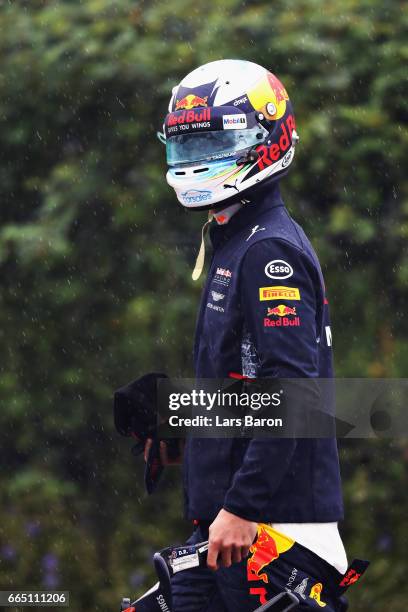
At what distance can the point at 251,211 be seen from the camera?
406cm

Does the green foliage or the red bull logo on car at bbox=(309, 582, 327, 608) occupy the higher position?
the green foliage

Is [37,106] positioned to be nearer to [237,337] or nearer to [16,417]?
[16,417]

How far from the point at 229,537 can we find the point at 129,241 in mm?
3841

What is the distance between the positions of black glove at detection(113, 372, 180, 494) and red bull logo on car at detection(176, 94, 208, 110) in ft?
3.17

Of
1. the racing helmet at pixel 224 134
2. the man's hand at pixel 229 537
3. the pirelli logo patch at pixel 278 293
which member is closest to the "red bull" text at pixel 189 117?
the racing helmet at pixel 224 134

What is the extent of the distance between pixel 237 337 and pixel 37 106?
3910mm

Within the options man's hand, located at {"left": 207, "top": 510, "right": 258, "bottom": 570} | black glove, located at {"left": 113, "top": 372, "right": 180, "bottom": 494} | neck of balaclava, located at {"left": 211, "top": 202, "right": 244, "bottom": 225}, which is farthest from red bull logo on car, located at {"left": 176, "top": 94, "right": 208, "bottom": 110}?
man's hand, located at {"left": 207, "top": 510, "right": 258, "bottom": 570}

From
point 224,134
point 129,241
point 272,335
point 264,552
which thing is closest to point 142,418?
point 264,552

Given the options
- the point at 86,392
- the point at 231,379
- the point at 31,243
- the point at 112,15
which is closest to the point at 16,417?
the point at 86,392

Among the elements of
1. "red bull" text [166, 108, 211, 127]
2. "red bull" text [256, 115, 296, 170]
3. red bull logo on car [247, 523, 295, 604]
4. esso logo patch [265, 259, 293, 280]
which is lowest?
red bull logo on car [247, 523, 295, 604]

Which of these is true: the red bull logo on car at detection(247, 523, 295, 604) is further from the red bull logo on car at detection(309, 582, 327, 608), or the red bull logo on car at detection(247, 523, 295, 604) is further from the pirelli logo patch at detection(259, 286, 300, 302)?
the pirelli logo patch at detection(259, 286, 300, 302)

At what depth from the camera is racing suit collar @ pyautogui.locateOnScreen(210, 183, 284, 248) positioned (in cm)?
404

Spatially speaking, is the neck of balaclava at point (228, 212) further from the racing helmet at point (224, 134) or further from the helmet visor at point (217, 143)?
the helmet visor at point (217, 143)

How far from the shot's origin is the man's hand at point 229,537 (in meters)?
3.64
